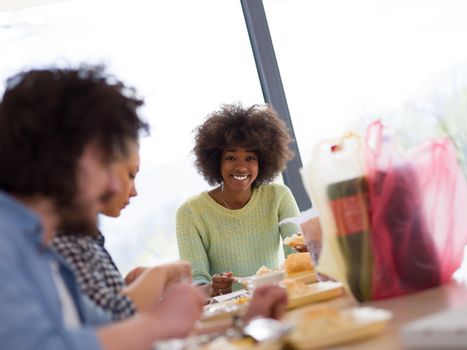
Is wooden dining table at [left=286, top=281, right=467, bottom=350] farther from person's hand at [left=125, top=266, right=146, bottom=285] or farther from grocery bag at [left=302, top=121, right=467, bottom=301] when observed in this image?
person's hand at [left=125, top=266, right=146, bottom=285]

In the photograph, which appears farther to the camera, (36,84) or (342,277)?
(342,277)

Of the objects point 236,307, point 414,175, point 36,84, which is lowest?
point 236,307

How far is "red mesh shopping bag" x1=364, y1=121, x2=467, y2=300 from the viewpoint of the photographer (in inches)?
75.7

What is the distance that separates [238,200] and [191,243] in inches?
14.1

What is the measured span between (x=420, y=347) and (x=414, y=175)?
2.85 ft

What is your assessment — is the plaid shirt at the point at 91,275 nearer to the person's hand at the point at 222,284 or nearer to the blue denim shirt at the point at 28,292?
the blue denim shirt at the point at 28,292

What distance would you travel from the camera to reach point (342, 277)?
6.45 ft

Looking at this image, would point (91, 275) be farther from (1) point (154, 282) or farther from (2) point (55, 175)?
(2) point (55, 175)

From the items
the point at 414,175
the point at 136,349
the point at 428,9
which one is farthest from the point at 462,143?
the point at 136,349

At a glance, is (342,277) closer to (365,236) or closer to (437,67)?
(365,236)

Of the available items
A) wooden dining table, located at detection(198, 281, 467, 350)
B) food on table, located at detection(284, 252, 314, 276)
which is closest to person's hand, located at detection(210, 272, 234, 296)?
food on table, located at detection(284, 252, 314, 276)

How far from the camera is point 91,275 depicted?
181cm

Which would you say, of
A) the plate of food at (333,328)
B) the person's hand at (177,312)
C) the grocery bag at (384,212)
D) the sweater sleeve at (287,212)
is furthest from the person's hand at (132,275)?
the sweater sleeve at (287,212)

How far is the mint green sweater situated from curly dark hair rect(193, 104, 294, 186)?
0.21 meters
